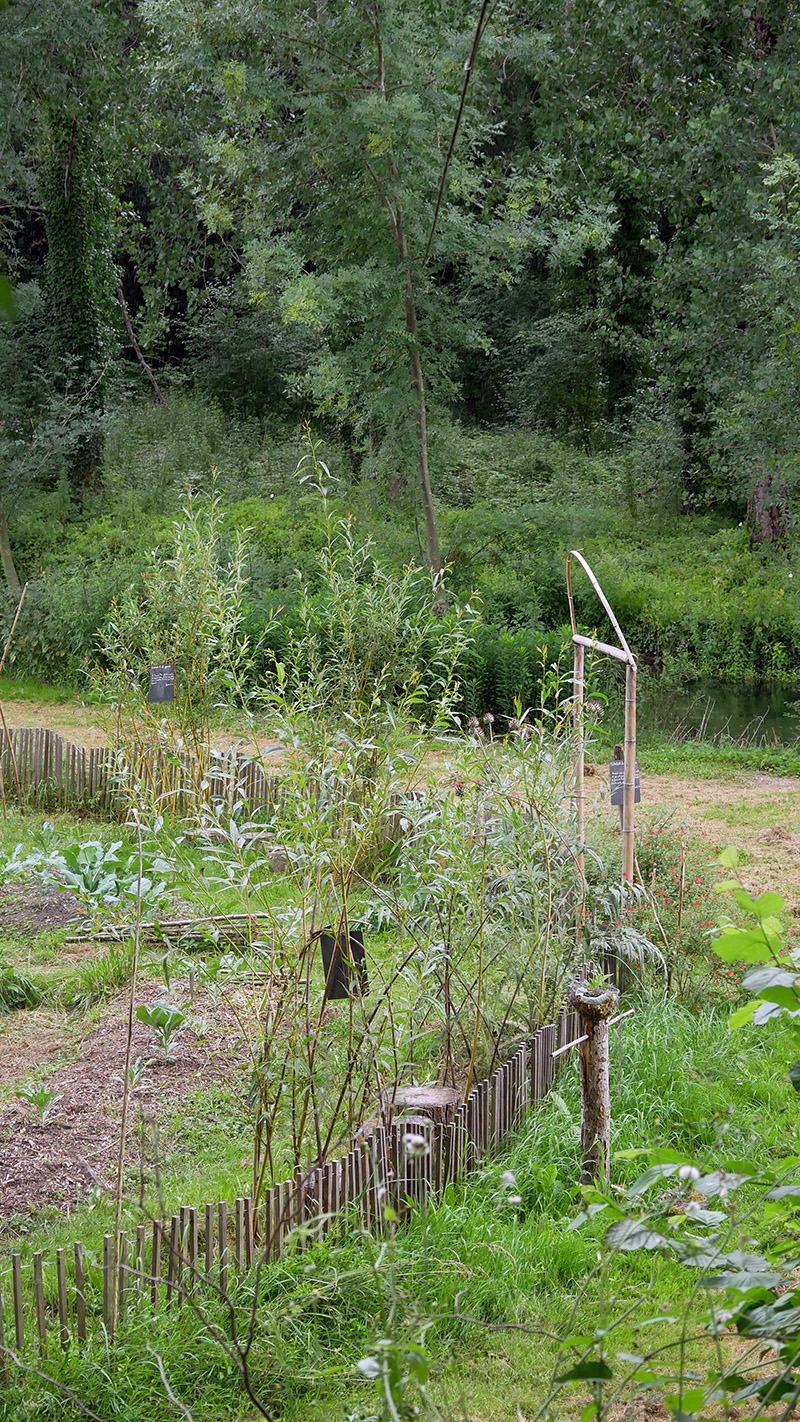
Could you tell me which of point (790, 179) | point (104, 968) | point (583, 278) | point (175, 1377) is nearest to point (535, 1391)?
point (175, 1377)

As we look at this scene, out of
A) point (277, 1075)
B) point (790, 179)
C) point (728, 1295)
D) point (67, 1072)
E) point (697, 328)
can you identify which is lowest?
point (67, 1072)

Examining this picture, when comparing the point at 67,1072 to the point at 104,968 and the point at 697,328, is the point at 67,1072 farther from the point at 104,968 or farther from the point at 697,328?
the point at 697,328

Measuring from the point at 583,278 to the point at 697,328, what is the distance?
9337mm

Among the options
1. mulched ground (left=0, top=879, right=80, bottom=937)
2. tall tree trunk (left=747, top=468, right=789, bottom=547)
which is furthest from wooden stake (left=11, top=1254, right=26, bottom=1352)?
tall tree trunk (left=747, top=468, right=789, bottom=547)

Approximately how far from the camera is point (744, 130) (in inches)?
437

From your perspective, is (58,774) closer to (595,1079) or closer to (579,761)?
(579,761)

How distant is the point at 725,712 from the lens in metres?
12.7

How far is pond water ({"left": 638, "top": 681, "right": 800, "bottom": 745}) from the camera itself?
11.6m

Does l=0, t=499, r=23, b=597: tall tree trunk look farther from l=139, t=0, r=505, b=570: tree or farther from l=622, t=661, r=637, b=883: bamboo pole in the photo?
l=622, t=661, r=637, b=883: bamboo pole

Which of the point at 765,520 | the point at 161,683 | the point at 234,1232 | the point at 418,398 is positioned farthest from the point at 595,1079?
the point at 765,520

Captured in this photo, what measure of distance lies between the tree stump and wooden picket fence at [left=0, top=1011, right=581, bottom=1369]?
275 mm

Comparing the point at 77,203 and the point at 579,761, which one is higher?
the point at 77,203

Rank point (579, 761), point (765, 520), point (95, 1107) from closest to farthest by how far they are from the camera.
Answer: point (95, 1107)
point (579, 761)
point (765, 520)

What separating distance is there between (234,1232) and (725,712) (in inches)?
417
